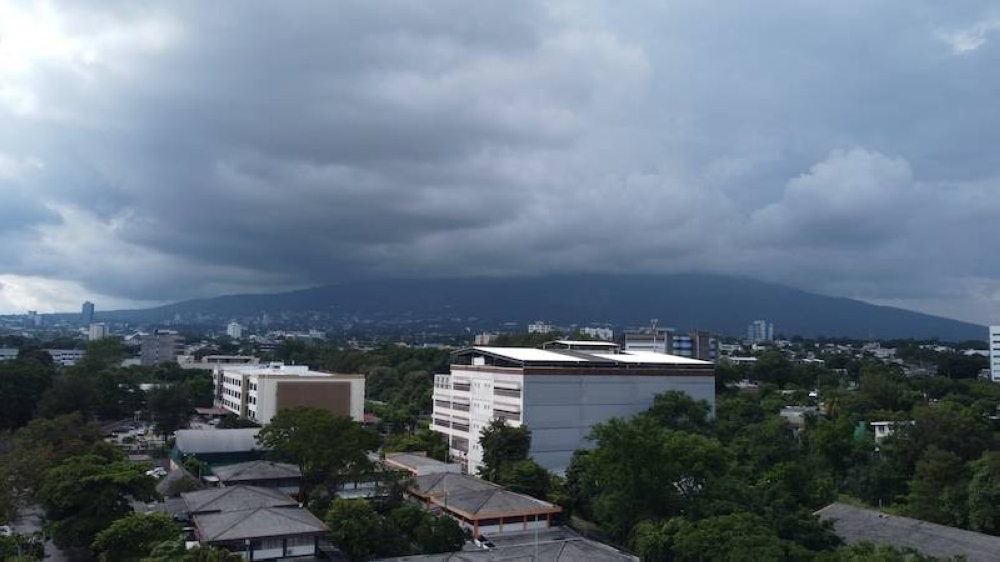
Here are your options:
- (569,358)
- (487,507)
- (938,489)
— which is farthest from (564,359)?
(938,489)

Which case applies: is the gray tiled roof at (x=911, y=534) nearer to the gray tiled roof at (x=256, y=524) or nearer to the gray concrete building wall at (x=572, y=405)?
the gray concrete building wall at (x=572, y=405)

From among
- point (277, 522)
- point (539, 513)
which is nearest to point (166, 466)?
point (277, 522)

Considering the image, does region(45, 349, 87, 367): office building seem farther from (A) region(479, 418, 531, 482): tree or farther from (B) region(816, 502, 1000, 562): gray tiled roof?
(B) region(816, 502, 1000, 562): gray tiled roof

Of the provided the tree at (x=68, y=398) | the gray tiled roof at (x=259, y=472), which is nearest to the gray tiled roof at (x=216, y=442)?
the gray tiled roof at (x=259, y=472)

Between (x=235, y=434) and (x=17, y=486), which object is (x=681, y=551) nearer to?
(x=17, y=486)

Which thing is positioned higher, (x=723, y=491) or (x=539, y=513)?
(x=723, y=491)

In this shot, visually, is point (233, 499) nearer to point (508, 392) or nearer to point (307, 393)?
point (508, 392)
